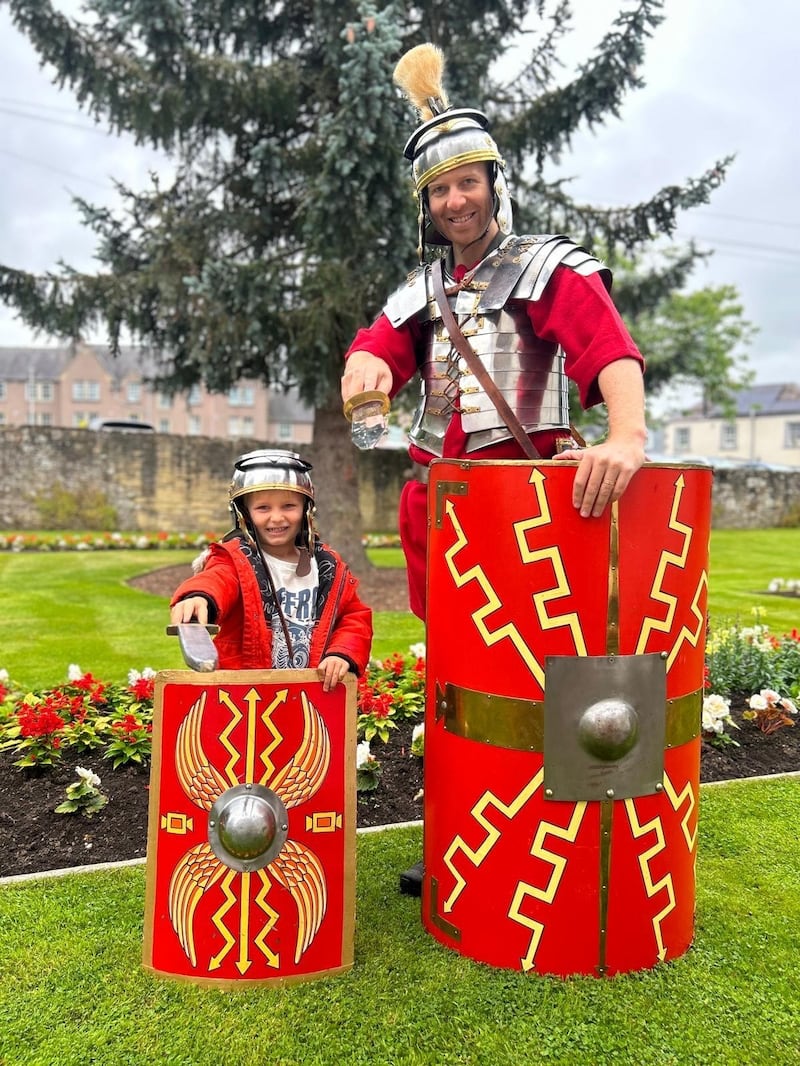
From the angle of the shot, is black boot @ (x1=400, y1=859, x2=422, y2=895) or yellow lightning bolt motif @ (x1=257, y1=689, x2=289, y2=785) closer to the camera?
yellow lightning bolt motif @ (x1=257, y1=689, x2=289, y2=785)

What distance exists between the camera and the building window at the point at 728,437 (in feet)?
167

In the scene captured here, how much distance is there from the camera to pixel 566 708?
6.86 ft

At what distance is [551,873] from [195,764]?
92cm

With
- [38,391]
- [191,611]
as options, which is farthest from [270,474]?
[38,391]

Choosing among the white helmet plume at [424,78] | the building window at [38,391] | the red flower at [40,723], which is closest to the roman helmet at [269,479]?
the white helmet plume at [424,78]

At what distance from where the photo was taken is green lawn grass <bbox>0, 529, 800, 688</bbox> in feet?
19.4

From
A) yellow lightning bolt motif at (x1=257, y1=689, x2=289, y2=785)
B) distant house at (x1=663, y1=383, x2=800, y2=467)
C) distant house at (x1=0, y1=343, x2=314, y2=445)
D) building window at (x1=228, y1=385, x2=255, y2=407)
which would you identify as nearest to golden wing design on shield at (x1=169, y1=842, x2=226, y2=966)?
yellow lightning bolt motif at (x1=257, y1=689, x2=289, y2=785)

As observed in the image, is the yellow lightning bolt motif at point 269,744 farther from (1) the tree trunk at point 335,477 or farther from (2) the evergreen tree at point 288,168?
(1) the tree trunk at point 335,477

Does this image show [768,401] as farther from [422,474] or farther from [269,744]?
[269,744]

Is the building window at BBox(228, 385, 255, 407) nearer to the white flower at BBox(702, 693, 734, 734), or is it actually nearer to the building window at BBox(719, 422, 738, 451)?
the building window at BBox(719, 422, 738, 451)

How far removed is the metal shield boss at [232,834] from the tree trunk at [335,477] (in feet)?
24.5

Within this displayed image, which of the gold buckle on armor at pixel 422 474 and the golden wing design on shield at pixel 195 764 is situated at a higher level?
the gold buckle on armor at pixel 422 474

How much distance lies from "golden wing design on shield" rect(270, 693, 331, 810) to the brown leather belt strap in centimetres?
89

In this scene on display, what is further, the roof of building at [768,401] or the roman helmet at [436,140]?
the roof of building at [768,401]
